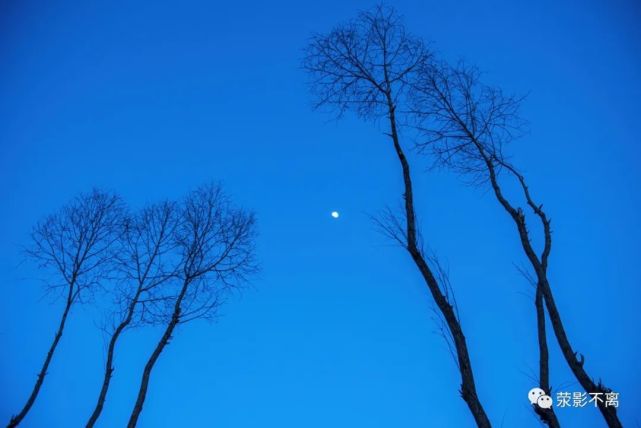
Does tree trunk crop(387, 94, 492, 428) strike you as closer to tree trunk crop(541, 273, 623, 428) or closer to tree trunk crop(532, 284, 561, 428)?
tree trunk crop(532, 284, 561, 428)

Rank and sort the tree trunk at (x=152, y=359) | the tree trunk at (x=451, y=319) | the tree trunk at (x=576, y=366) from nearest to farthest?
the tree trunk at (x=451, y=319)
the tree trunk at (x=576, y=366)
the tree trunk at (x=152, y=359)

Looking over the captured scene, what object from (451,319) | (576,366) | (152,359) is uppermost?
(152,359)

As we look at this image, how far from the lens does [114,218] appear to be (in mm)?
13148

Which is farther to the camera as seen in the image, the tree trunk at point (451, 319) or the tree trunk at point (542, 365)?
the tree trunk at point (542, 365)

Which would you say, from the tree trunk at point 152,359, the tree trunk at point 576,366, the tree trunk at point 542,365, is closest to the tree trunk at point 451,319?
the tree trunk at point 542,365

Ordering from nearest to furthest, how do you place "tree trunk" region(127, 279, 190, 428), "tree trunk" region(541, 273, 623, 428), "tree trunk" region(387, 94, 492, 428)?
"tree trunk" region(387, 94, 492, 428), "tree trunk" region(541, 273, 623, 428), "tree trunk" region(127, 279, 190, 428)

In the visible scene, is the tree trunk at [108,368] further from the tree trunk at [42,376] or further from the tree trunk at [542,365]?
the tree trunk at [542,365]

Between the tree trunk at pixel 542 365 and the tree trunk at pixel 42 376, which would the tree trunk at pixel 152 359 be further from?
the tree trunk at pixel 542 365

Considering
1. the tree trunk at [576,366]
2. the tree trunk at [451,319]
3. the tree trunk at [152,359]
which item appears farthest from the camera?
the tree trunk at [152,359]

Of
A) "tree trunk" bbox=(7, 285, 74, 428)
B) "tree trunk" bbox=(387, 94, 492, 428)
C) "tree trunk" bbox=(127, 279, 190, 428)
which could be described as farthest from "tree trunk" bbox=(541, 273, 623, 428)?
"tree trunk" bbox=(7, 285, 74, 428)

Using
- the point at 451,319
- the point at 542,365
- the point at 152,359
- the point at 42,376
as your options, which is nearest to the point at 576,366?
the point at 542,365

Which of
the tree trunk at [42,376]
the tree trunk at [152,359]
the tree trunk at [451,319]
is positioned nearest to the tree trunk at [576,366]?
the tree trunk at [451,319]

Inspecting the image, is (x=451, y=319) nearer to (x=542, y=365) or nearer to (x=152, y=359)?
(x=542, y=365)

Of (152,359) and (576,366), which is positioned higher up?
(152,359)
